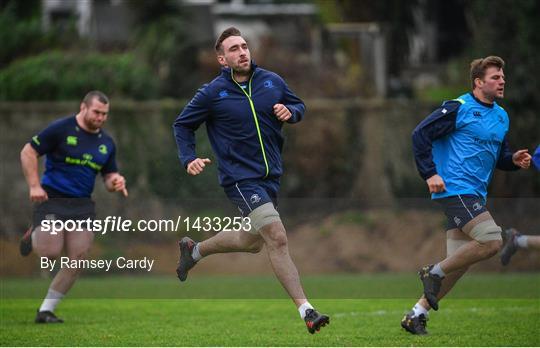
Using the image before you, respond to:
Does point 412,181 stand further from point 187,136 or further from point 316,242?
point 187,136

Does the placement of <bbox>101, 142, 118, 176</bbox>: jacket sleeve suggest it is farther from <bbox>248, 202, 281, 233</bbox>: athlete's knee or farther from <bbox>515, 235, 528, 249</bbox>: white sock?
<bbox>515, 235, 528, 249</bbox>: white sock

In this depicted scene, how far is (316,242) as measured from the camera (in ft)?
60.4

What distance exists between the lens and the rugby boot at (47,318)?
10984 millimetres

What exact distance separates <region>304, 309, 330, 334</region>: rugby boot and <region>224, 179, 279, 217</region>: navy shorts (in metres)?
1.10

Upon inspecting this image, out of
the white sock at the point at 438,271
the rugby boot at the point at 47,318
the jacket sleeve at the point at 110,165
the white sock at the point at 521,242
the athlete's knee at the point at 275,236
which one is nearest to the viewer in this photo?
the athlete's knee at the point at 275,236

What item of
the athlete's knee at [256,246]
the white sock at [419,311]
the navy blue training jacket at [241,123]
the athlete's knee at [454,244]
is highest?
the navy blue training jacket at [241,123]

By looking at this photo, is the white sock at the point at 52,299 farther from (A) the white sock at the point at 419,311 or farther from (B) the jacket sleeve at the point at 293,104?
(A) the white sock at the point at 419,311

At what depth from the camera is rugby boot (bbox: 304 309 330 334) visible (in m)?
8.10

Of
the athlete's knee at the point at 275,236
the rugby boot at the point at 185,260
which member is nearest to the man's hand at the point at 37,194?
the rugby boot at the point at 185,260

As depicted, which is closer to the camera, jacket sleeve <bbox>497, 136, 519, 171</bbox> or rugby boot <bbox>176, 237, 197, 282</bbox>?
rugby boot <bbox>176, 237, 197, 282</bbox>

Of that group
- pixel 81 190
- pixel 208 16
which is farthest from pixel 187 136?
pixel 208 16

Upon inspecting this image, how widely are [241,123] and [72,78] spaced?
548 inches

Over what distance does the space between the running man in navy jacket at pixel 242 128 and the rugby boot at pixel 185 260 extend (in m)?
0.48

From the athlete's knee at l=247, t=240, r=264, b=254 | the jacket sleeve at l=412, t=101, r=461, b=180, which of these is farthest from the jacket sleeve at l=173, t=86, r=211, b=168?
the jacket sleeve at l=412, t=101, r=461, b=180
